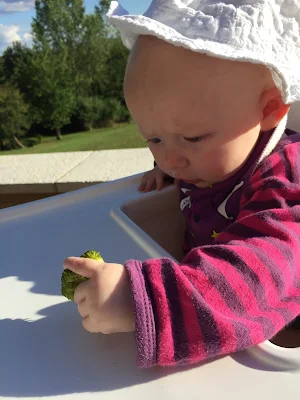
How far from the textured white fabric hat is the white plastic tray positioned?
261 millimetres

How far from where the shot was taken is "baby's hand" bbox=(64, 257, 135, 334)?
446mm

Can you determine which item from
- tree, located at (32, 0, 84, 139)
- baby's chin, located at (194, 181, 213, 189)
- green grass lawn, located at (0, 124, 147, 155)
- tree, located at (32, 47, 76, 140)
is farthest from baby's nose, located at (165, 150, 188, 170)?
tree, located at (32, 47, 76, 140)

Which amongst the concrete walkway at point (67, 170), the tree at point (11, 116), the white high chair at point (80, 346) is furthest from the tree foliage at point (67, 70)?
the white high chair at point (80, 346)

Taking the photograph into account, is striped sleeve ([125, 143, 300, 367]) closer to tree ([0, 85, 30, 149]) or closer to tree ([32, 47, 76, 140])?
tree ([0, 85, 30, 149])

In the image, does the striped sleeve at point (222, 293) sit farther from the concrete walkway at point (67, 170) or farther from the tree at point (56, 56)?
the tree at point (56, 56)

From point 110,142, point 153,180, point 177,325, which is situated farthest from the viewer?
point 110,142

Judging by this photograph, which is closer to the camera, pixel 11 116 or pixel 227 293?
pixel 227 293

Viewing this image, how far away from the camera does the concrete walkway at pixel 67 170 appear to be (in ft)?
4.99

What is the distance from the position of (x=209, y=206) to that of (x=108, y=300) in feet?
1.05

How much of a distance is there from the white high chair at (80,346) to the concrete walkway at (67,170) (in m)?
0.69

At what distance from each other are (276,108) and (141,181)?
391mm

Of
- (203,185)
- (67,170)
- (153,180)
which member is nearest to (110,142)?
(67,170)

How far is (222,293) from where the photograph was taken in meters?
0.44

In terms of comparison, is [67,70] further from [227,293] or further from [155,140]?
[227,293]
